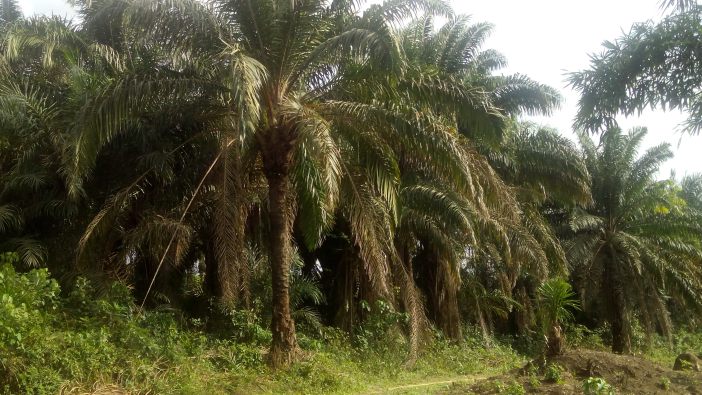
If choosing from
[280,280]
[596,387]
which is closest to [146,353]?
[280,280]

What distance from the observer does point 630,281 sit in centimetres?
2002

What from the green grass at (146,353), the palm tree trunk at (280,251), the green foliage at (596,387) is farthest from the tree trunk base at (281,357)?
the green foliage at (596,387)

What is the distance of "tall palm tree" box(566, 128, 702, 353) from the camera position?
1984 centimetres

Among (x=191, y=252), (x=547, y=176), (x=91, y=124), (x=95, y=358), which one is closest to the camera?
(x=95, y=358)

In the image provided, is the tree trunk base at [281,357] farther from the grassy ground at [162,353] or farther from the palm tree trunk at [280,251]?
the grassy ground at [162,353]

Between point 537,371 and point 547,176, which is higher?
point 547,176

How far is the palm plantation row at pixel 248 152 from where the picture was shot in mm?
10141

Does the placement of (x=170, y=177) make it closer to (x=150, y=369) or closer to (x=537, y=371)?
(x=150, y=369)

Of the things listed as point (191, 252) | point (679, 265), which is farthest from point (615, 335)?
point (191, 252)

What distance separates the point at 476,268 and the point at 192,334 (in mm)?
11383

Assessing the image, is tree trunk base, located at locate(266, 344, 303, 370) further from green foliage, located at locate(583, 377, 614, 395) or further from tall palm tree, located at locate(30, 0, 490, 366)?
green foliage, located at locate(583, 377, 614, 395)

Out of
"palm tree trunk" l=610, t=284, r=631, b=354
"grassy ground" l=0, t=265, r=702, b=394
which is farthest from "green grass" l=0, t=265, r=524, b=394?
"palm tree trunk" l=610, t=284, r=631, b=354

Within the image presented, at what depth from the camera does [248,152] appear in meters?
11.5

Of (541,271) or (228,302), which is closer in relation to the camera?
(228,302)
